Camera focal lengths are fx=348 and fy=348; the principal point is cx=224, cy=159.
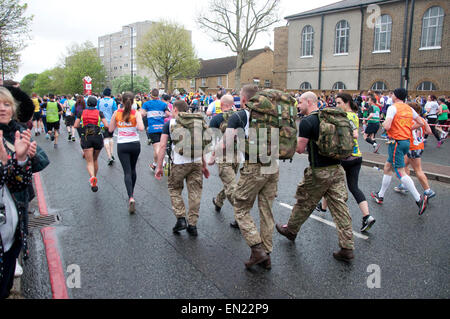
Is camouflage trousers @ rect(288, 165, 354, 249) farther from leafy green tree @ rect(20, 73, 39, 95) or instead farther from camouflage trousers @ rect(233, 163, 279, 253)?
leafy green tree @ rect(20, 73, 39, 95)

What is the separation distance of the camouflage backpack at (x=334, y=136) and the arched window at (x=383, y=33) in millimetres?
29041

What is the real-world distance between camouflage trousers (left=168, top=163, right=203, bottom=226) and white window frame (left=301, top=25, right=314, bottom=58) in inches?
1264

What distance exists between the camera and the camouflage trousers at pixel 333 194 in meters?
4.06

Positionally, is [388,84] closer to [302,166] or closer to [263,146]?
[302,166]

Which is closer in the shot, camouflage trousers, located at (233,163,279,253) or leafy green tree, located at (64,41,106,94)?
camouflage trousers, located at (233,163,279,253)

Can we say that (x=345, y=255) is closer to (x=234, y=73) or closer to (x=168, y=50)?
(x=168, y=50)

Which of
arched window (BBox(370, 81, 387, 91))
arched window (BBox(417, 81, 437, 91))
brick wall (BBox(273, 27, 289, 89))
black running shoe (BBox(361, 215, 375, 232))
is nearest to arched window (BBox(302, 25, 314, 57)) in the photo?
brick wall (BBox(273, 27, 289, 89))

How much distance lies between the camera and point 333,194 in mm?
4148

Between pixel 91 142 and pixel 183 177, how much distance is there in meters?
3.32

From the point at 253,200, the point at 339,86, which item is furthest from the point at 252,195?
the point at 339,86

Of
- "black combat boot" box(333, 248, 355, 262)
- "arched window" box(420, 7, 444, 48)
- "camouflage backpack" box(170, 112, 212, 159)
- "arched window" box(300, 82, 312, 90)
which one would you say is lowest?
"black combat boot" box(333, 248, 355, 262)

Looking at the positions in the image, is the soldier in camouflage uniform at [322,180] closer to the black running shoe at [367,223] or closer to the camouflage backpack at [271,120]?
the camouflage backpack at [271,120]

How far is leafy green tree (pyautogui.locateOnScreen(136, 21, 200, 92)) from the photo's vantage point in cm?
5266

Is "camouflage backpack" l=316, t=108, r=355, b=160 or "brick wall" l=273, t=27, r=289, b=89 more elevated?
"brick wall" l=273, t=27, r=289, b=89
